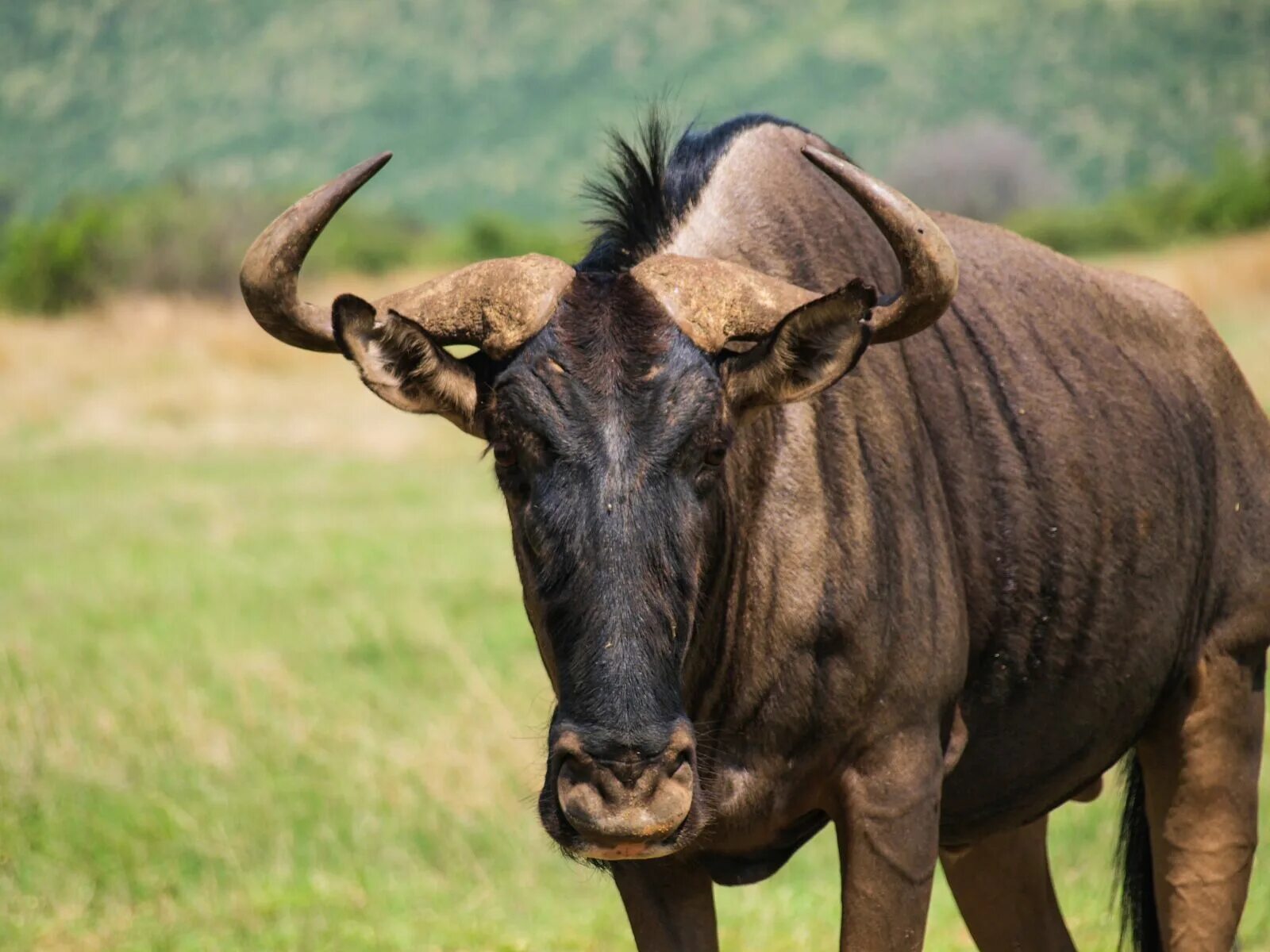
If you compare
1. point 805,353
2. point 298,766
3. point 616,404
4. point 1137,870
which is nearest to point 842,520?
point 805,353

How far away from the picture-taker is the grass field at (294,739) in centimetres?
800

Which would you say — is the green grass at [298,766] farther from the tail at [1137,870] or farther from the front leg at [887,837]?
the tail at [1137,870]

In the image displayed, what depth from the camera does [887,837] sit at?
4.33 m

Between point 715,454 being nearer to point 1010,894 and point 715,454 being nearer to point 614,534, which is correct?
point 614,534

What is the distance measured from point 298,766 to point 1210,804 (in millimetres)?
6717

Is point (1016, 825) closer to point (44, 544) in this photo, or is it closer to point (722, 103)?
point (44, 544)

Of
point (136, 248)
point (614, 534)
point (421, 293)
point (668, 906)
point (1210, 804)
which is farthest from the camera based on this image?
point (136, 248)

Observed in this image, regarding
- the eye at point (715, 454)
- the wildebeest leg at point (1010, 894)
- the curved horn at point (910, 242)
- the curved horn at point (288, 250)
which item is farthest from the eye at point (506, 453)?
the wildebeest leg at point (1010, 894)

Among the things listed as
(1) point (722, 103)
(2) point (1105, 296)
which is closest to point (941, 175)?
(1) point (722, 103)

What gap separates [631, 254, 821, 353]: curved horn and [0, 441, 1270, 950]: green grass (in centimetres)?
159

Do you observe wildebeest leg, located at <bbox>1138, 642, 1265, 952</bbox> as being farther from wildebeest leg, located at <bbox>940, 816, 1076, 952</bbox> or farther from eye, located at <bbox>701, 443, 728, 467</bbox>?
eye, located at <bbox>701, 443, 728, 467</bbox>

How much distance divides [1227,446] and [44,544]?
14.5 metres

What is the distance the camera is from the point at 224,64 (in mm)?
130000

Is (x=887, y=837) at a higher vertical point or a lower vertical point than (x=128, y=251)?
lower
